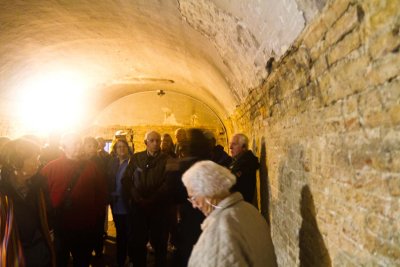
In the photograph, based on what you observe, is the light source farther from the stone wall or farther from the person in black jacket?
the person in black jacket

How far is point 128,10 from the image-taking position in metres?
4.12

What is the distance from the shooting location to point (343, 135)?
69.7 inches

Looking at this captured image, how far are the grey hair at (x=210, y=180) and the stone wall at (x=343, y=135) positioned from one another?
26.1 inches

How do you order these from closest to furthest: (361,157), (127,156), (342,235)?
(361,157) < (342,235) < (127,156)

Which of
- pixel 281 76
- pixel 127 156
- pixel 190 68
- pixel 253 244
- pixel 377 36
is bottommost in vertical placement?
pixel 253 244

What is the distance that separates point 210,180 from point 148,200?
6.69 ft

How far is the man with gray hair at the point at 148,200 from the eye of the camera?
3910mm

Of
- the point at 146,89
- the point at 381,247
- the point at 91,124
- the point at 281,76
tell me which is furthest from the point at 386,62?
the point at 91,124

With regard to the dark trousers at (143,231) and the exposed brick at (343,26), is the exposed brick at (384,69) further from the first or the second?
the dark trousers at (143,231)

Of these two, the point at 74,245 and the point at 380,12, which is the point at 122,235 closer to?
the point at 74,245

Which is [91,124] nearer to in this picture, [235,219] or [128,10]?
[128,10]

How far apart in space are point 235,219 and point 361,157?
776 mm

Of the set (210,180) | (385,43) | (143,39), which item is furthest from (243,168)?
(143,39)

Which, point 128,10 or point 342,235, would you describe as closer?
point 342,235
